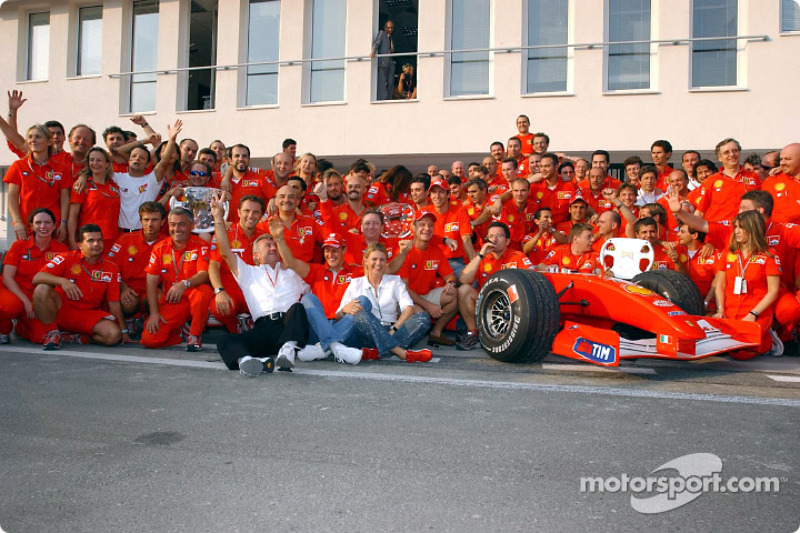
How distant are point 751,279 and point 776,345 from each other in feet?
2.32

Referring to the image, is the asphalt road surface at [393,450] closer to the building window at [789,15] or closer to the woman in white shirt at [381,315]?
the woman in white shirt at [381,315]

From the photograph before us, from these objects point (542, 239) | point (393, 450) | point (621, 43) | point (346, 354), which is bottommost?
point (393, 450)

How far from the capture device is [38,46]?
1838 cm

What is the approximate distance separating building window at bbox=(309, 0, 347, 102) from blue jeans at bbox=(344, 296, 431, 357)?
34.8 feet

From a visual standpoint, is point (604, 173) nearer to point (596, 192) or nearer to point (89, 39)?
point (596, 192)

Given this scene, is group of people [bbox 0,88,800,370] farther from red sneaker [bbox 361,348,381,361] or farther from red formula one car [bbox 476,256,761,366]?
red formula one car [bbox 476,256,761,366]

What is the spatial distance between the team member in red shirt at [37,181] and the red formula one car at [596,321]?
16.9 feet

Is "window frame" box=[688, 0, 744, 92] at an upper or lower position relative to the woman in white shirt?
upper

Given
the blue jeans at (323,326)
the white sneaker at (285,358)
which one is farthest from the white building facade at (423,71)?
the white sneaker at (285,358)

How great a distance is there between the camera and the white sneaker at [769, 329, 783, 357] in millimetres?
6247

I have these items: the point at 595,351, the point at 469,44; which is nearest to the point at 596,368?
the point at 595,351

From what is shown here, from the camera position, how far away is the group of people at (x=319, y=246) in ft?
19.7

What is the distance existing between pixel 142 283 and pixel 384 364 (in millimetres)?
3302

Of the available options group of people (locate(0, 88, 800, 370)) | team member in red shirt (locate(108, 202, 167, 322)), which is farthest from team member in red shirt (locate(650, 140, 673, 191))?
team member in red shirt (locate(108, 202, 167, 322))
